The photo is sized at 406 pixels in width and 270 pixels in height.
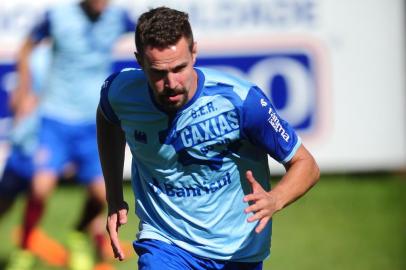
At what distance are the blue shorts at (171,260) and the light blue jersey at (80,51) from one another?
3564mm

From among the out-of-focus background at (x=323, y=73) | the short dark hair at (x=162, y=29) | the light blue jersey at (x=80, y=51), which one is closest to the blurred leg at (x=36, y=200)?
the light blue jersey at (x=80, y=51)

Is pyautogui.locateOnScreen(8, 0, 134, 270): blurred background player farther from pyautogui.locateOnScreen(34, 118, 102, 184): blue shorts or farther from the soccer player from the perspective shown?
the soccer player

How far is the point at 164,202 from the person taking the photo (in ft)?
16.6

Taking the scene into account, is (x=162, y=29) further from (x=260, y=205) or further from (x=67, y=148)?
(x=67, y=148)

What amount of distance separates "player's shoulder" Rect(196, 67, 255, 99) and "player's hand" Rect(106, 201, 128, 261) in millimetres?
747

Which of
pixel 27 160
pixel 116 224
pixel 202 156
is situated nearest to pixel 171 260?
pixel 116 224

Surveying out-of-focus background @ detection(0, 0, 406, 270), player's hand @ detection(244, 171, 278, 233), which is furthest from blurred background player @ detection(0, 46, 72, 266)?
player's hand @ detection(244, 171, 278, 233)

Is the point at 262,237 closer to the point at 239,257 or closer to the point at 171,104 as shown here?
the point at 239,257

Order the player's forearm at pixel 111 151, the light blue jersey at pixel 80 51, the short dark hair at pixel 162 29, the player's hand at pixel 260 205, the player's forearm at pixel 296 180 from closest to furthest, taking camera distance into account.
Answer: the player's hand at pixel 260 205 < the player's forearm at pixel 296 180 < the short dark hair at pixel 162 29 < the player's forearm at pixel 111 151 < the light blue jersey at pixel 80 51

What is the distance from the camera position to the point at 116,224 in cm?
507

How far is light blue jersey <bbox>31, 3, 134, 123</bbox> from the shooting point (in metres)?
8.52

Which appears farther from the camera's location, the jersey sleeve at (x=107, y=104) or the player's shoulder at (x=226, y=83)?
the jersey sleeve at (x=107, y=104)

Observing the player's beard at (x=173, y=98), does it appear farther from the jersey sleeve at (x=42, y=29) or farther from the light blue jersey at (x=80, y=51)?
the jersey sleeve at (x=42, y=29)

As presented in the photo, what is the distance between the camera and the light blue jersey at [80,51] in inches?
336
